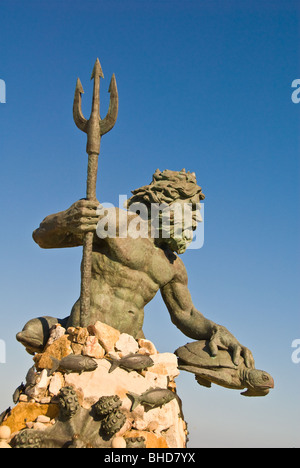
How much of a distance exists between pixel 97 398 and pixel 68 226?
6.48 feet

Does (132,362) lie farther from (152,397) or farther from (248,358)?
(248,358)

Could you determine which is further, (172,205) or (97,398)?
(172,205)

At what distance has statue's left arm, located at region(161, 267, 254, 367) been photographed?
26.3ft

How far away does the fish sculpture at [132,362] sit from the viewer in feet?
23.2

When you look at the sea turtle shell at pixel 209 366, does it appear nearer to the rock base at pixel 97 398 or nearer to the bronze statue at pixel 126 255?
the bronze statue at pixel 126 255

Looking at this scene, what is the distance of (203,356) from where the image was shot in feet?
26.3

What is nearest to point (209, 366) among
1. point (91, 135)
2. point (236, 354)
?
point (236, 354)

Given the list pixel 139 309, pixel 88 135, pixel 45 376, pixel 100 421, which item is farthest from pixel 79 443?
pixel 88 135

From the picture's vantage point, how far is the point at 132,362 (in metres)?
7.12

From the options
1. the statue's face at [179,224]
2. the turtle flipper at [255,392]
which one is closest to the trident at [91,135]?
the statue's face at [179,224]

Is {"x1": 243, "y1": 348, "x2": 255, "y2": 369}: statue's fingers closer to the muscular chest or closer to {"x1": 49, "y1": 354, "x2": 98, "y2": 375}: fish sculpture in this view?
the muscular chest

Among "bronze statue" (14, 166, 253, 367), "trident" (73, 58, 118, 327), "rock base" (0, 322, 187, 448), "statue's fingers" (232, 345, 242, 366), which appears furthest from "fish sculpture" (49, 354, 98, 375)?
"statue's fingers" (232, 345, 242, 366)
